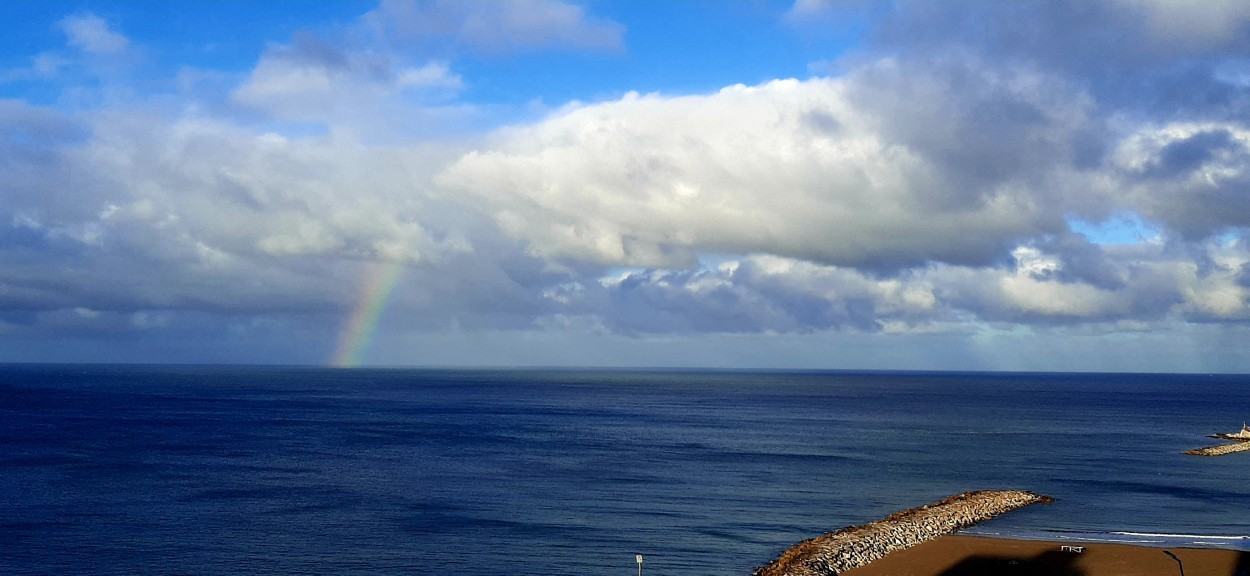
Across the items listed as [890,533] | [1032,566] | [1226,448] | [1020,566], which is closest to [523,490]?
[890,533]

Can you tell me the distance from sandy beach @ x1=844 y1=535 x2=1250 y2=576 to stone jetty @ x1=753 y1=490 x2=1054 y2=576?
53.5 inches

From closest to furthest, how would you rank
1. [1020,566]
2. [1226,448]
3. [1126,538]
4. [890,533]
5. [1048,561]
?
[1020,566], [1048,561], [1126,538], [890,533], [1226,448]

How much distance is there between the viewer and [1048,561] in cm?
5088

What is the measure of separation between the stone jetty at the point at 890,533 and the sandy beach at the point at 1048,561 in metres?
1.36

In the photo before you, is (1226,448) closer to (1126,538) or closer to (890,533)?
(1126,538)

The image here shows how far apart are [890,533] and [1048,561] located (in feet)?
33.1

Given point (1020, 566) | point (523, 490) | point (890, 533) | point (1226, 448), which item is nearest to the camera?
point (1020, 566)

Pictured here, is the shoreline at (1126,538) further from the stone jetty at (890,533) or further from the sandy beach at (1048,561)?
the stone jetty at (890,533)

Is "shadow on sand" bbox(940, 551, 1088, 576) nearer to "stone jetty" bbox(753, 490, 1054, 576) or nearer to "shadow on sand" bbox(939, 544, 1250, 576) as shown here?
"shadow on sand" bbox(939, 544, 1250, 576)

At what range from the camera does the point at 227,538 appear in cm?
5750

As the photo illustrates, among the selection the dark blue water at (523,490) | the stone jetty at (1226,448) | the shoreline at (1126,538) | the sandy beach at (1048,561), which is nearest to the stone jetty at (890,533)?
the sandy beach at (1048,561)

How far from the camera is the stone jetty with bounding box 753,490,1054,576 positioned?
167 feet

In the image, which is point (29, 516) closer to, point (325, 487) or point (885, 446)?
point (325, 487)

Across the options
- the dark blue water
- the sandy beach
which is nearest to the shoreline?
the dark blue water
